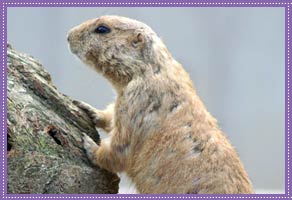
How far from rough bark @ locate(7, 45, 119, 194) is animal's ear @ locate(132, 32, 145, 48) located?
0.35m

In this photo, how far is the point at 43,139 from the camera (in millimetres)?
1840

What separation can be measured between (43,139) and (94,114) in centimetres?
39

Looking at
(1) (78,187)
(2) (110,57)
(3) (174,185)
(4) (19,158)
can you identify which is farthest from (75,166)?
(2) (110,57)

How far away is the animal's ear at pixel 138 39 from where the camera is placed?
7.18 feet

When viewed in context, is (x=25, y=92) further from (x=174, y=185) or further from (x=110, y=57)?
(x=174, y=185)

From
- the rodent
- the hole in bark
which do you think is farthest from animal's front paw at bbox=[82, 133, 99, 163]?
the hole in bark

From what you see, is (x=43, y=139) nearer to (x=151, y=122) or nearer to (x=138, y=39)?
(x=151, y=122)

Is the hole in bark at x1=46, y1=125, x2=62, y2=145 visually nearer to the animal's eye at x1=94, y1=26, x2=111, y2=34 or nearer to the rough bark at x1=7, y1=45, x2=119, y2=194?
the rough bark at x1=7, y1=45, x2=119, y2=194

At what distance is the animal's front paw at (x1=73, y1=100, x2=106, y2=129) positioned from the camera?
7.14 ft

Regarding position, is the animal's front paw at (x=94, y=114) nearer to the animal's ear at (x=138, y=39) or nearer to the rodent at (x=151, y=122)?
the rodent at (x=151, y=122)

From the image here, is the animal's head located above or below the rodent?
above

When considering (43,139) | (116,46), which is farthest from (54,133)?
(116,46)

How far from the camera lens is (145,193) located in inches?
78.8

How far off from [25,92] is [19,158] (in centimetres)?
28
